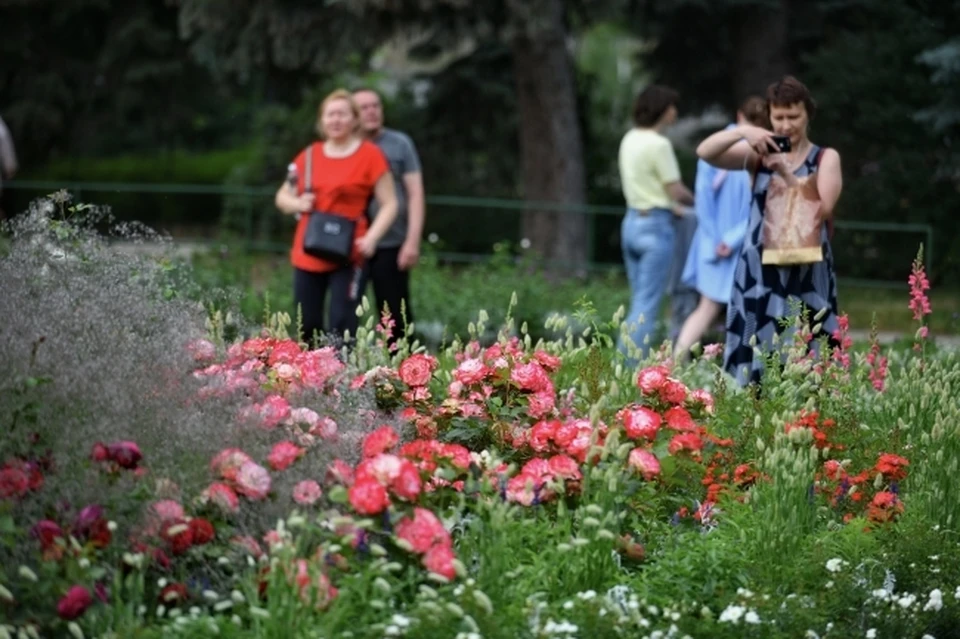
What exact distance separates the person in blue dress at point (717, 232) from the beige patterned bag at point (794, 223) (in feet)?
6.92

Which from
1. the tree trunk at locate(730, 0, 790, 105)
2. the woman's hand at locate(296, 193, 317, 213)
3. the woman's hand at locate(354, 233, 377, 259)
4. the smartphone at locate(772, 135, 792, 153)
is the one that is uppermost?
the tree trunk at locate(730, 0, 790, 105)

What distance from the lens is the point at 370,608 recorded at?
416 cm

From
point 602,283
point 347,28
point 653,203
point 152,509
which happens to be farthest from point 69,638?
point 347,28

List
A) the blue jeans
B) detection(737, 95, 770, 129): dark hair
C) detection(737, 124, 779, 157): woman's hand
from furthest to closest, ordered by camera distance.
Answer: the blue jeans < detection(737, 95, 770, 129): dark hair < detection(737, 124, 779, 157): woman's hand

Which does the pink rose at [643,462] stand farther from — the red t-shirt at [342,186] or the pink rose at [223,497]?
the red t-shirt at [342,186]

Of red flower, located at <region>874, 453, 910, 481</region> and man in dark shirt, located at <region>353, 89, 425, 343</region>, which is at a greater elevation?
man in dark shirt, located at <region>353, 89, 425, 343</region>

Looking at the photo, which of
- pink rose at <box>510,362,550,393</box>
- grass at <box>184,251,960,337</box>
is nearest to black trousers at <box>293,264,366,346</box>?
→ grass at <box>184,251,960,337</box>

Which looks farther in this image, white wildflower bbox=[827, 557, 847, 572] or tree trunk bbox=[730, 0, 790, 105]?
tree trunk bbox=[730, 0, 790, 105]

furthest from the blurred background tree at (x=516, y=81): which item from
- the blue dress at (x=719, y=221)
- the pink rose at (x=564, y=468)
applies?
the pink rose at (x=564, y=468)

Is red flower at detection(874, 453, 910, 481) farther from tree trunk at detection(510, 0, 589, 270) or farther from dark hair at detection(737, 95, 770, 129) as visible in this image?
tree trunk at detection(510, 0, 589, 270)

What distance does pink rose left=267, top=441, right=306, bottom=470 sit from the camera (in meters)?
4.50

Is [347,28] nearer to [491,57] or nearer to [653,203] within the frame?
[491,57]

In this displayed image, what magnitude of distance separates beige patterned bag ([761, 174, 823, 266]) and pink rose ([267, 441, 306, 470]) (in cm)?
330

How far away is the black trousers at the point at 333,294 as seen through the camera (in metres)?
8.82
